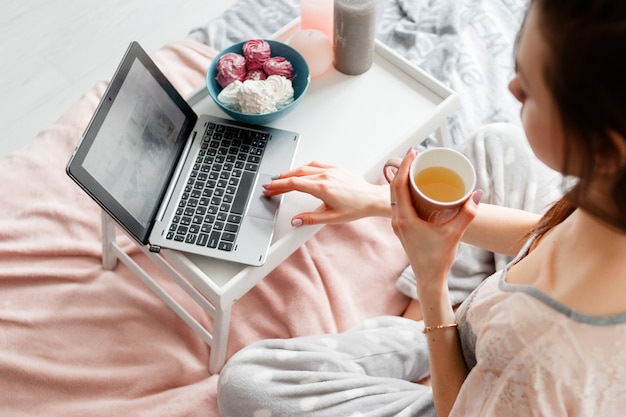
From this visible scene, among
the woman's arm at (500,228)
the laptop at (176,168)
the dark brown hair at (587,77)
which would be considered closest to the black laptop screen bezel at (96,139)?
the laptop at (176,168)

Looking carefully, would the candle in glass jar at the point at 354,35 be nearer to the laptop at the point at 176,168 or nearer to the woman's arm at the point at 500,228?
the laptop at the point at 176,168

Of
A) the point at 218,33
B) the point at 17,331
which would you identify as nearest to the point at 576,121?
the point at 17,331

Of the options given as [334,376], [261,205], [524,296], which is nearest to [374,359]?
[334,376]

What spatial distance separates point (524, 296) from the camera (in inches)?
29.7

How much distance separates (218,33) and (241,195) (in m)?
0.84

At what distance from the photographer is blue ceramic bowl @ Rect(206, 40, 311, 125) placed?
1.16 meters

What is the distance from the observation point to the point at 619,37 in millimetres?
499

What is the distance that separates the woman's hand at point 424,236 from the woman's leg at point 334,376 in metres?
0.21

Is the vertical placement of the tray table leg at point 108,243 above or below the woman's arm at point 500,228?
below

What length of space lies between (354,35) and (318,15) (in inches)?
4.5

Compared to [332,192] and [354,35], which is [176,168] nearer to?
[332,192]

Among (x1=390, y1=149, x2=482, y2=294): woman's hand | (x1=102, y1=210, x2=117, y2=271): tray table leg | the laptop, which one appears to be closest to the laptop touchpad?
the laptop

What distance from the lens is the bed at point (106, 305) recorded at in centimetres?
129

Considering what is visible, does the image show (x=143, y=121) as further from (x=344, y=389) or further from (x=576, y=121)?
(x=576, y=121)
